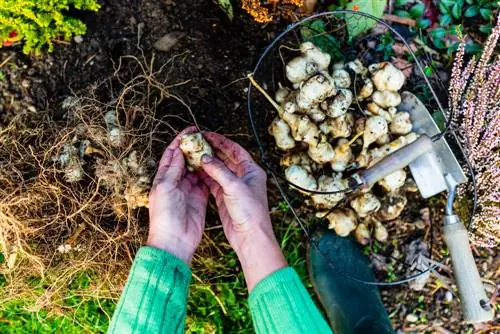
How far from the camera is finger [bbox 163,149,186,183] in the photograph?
5.24 feet

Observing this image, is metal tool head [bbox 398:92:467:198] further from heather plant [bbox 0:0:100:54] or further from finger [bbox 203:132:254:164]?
heather plant [bbox 0:0:100:54]

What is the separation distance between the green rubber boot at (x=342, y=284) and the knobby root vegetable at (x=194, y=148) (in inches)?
20.0

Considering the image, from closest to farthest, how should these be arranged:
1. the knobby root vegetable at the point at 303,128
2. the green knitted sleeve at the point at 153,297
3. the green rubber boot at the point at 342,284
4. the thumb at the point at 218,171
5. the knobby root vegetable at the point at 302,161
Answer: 1. the green knitted sleeve at the point at 153,297
2. the thumb at the point at 218,171
3. the knobby root vegetable at the point at 303,128
4. the knobby root vegetable at the point at 302,161
5. the green rubber boot at the point at 342,284

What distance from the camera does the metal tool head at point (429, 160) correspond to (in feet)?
5.55

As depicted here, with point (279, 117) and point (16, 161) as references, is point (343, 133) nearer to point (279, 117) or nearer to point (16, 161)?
point (279, 117)

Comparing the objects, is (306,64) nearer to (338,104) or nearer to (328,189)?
(338,104)

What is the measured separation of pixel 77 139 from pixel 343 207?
85 centimetres

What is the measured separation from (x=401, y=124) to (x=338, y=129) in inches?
7.7

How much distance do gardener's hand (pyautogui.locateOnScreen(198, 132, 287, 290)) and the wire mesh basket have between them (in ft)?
0.82

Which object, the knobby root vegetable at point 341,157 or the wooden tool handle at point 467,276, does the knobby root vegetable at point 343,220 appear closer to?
the knobby root vegetable at point 341,157

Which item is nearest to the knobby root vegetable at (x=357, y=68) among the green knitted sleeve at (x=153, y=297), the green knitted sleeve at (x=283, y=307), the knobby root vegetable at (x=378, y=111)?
the knobby root vegetable at (x=378, y=111)

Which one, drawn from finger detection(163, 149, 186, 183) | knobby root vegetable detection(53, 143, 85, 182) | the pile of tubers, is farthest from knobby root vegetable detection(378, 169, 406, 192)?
knobby root vegetable detection(53, 143, 85, 182)

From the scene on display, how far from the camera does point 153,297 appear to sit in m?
1.46

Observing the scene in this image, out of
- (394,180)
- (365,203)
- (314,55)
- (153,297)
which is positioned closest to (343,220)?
(365,203)
